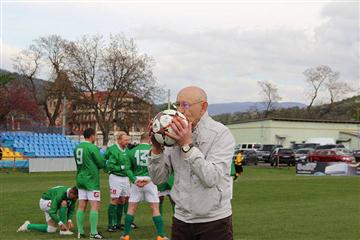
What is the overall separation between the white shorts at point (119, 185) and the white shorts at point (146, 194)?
909 millimetres

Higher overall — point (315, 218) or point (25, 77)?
point (25, 77)

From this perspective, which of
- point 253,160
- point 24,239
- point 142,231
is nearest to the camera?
point 24,239

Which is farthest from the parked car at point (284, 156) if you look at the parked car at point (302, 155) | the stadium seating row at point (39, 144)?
the stadium seating row at point (39, 144)

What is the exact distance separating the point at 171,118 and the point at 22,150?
45.7 m

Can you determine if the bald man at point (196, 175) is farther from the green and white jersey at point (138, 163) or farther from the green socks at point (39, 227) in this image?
the green socks at point (39, 227)

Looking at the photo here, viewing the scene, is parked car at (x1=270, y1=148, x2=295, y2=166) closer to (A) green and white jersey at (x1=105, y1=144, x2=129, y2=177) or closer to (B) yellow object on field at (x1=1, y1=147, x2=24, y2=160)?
(B) yellow object on field at (x1=1, y1=147, x2=24, y2=160)

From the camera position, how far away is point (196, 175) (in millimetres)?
4352

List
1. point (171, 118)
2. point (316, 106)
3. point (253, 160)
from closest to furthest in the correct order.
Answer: point (171, 118) → point (253, 160) → point (316, 106)

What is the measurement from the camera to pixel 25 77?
77.4 m

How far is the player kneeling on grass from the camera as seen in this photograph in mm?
11359

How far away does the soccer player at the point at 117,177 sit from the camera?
38.3ft

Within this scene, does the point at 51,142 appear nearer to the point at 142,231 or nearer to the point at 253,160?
the point at 253,160

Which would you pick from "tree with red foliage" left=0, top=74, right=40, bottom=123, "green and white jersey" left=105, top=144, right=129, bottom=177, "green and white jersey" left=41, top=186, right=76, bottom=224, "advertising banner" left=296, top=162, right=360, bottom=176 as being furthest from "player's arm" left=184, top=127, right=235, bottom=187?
"tree with red foliage" left=0, top=74, right=40, bottom=123

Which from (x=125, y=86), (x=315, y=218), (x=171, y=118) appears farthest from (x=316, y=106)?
(x=171, y=118)
